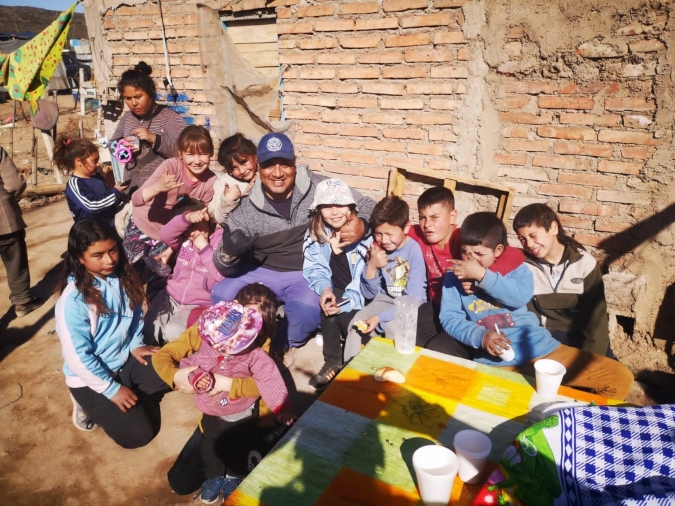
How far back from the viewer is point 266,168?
3.52 m

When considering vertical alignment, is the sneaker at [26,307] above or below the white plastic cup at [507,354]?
below

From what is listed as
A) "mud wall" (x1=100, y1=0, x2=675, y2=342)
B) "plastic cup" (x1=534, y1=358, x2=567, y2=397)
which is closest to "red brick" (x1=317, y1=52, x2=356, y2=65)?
"mud wall" (x1=100, y1=0, x2=675, y2=342)

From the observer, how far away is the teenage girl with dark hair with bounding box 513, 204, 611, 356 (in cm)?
290

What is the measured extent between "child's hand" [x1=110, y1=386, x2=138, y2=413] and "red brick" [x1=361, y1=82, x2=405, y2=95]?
2.98 meters

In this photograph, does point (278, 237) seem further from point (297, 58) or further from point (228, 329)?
point (297, 58)

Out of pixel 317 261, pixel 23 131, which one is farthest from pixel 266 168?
pixel 23 131

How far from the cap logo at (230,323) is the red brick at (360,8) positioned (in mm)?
2719

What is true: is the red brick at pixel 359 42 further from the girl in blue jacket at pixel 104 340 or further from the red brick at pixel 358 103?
the girl in blue jacket at pixel 104 340

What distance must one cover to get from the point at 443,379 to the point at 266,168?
219cm

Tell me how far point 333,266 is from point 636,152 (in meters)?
2.36

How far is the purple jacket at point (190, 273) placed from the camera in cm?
371

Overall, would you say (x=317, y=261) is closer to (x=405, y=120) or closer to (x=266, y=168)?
(x=266, y=168)

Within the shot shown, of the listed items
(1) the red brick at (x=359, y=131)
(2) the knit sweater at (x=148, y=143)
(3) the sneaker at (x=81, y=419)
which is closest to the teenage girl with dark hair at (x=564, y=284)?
(1) the red brick at (x=359, y=131)

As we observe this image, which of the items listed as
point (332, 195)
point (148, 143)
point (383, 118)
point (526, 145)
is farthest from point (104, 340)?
point (526, 145)
